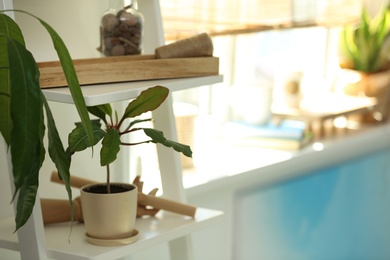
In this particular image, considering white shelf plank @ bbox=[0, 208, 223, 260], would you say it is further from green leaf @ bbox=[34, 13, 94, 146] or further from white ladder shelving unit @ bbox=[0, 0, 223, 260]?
green leaf @ bbox=[34, 13, 94, 146]

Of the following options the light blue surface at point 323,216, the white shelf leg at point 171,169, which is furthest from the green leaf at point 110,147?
the light blue surface at point 323,216

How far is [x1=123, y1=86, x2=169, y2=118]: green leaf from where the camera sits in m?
1.33

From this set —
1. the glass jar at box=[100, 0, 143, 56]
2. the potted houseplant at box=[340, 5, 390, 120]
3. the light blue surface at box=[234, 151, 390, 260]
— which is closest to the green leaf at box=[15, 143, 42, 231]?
the glass jar at box=[100, 0, 143, 56]

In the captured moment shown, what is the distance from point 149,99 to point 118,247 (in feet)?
0.85

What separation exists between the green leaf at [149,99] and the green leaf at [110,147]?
0.08 m

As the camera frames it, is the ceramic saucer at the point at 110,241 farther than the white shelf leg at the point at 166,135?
No

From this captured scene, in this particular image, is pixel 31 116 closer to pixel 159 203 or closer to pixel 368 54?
pixel 159 203

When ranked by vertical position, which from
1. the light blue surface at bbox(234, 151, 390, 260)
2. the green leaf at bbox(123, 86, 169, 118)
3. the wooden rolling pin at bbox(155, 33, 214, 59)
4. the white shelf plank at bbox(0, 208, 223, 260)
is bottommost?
the light blue surface at bbox(234, 151, 390, 260)

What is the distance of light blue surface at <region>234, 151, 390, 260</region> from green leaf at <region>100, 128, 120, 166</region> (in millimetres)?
971

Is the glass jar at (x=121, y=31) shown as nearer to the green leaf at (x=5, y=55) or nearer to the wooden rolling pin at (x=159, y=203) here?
the wooden rolling pin at (x=159, y=203)

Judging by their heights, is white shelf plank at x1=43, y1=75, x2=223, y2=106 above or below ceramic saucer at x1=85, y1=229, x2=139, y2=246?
above

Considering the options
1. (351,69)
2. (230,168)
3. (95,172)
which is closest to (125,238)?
(95,172)

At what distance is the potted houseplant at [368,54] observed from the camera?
2.97 m

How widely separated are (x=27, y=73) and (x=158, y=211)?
28.3 inches
